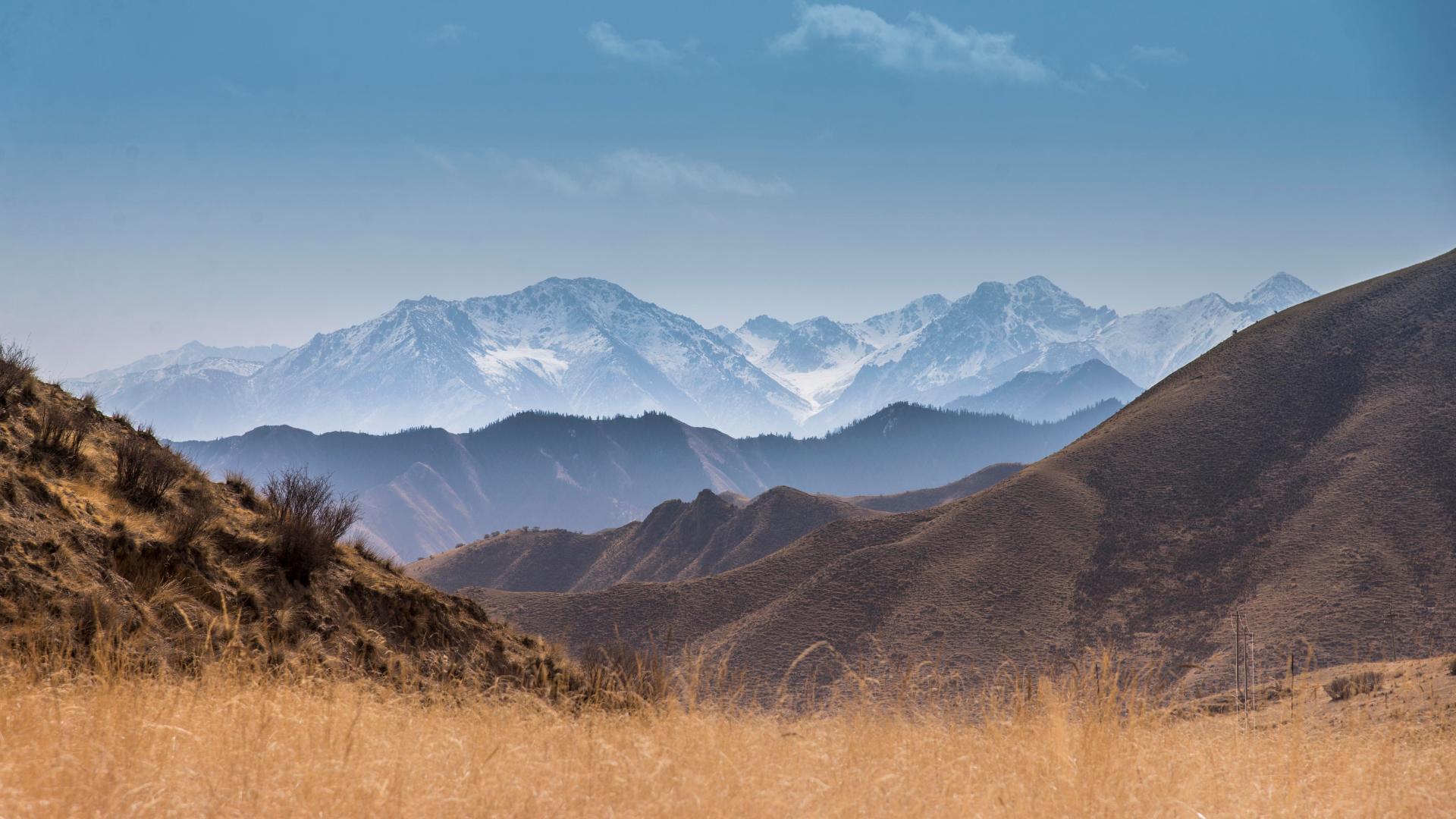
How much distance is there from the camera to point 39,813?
4570 mm

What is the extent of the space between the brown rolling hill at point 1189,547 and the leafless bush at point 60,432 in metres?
36.2

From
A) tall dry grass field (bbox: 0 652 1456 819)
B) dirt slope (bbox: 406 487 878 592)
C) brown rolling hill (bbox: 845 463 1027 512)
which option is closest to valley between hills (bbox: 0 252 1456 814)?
tall dry grass field (bbox: 0 652 1456 819)

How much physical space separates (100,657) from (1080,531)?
60.4 meters

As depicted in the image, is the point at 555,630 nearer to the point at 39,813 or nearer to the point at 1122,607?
the point at 1122,607

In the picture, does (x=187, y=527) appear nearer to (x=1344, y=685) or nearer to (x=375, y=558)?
(x=375, y=558)

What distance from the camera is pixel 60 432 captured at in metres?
13.5

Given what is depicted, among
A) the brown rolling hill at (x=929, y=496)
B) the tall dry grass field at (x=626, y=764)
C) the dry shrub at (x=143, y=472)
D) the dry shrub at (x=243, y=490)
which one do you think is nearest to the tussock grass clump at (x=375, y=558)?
the dry shrub at (x=243, y=490)

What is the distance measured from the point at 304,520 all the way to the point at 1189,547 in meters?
55.8

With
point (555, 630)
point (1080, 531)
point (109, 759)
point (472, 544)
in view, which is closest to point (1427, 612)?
point (1080, 531)

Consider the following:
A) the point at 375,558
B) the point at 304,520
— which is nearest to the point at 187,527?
the point at 304,520

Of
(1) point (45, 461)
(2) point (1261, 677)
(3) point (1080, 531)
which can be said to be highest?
(1) point (45, 461)

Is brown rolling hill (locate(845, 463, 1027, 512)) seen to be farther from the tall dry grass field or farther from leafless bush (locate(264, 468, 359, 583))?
the tall dry grass field

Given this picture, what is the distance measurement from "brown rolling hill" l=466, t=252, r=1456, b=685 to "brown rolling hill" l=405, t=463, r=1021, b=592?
132ft

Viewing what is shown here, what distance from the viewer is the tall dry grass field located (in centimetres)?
507
